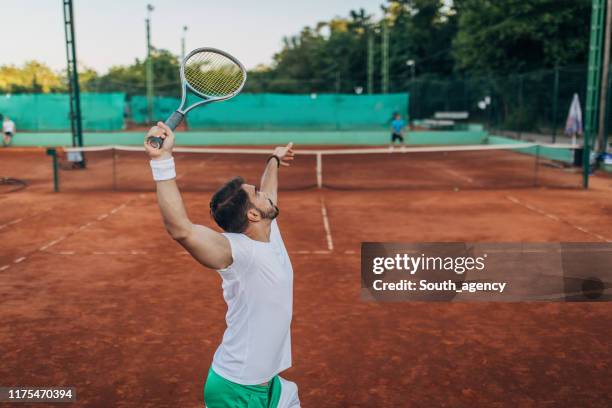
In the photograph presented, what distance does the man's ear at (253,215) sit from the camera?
117 inches

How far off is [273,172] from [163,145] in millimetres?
1552

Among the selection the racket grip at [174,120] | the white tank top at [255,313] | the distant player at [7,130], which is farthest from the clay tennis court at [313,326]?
the distant player at [7,130]

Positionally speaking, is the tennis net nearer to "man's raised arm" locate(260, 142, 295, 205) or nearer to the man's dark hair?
"man's raised arm" locate(260, 142, 295, 205)

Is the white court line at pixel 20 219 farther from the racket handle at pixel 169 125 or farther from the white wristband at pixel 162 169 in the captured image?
the white wristband at pixel 162 169

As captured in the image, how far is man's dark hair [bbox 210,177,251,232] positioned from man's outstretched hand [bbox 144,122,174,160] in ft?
1.66

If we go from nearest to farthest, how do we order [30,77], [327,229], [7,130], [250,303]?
[250,303] < [327,229] < [7,130] < [30,77]

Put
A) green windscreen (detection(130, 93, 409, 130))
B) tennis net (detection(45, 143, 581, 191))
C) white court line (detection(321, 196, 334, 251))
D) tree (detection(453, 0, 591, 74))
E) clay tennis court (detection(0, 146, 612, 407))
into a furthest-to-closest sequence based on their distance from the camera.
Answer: green windscreen (detection(130, 93, 409, 130)) < tree (detection(453, 0, 591, 74)) < tennis net (detection(45, 143, 581, 191)) < white court line (detection(321, 196, 334, 251)) < clay tennis court (detection(0, 146, 612, 407))

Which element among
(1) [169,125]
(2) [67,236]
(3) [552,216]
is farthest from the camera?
(3) [552,216]

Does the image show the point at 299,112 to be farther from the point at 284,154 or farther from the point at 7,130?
the point at 284,154

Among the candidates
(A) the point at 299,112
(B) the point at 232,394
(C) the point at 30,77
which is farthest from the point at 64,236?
(C) the point at 30,77

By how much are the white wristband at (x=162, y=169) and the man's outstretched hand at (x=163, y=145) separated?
0.02 metres

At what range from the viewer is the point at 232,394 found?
9.88ft

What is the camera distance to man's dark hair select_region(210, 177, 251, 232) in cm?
297

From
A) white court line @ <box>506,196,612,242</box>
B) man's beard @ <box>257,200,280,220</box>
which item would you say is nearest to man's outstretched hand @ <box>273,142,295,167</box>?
man's beard @ <box>257,200,280,220</box>
